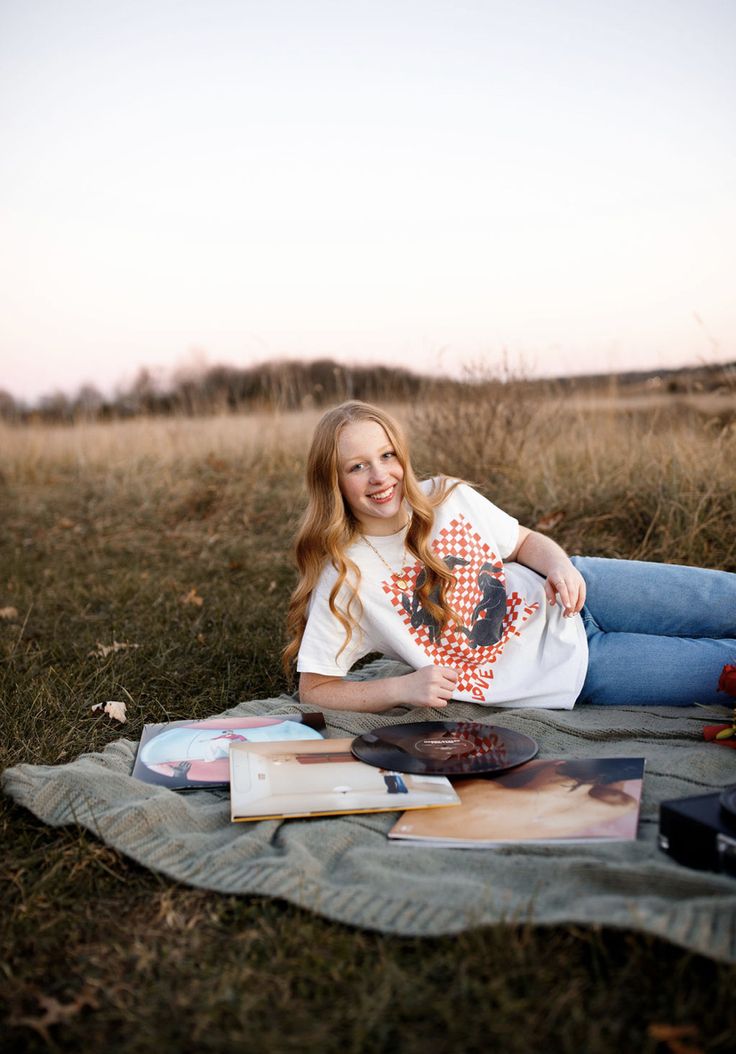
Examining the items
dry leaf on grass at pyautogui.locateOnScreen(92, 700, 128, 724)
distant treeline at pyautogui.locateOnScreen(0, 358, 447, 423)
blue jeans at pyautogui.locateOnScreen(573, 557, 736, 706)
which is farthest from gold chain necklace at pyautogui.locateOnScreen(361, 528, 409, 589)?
distant treeline at pyautogui.locateOnScreen(0, 358, 447, 423)

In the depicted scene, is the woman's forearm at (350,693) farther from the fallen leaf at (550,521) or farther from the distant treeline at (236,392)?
the distant treeline at (236,392)

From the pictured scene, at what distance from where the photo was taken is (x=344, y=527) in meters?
2.71

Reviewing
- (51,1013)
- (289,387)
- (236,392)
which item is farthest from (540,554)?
(236,392)

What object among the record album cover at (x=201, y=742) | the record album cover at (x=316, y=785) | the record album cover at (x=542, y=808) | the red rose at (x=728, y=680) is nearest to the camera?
the record album cover at (x=542, y=808)

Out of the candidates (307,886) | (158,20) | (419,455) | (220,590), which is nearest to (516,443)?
(419,455)

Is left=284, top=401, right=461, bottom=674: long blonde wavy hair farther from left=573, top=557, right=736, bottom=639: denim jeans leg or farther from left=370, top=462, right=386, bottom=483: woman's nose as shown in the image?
left=573, top=557, right=736, bottom=639: denim jeans leg

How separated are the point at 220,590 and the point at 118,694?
5.86 ft

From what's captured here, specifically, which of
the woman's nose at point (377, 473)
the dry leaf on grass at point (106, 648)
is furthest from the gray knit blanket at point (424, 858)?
the dry leaf on grass at point (106, 648)

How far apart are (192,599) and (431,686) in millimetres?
2661

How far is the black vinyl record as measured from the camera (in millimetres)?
2234

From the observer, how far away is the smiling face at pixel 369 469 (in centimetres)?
263

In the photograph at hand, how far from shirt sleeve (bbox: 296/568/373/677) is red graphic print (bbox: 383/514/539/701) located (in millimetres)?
196

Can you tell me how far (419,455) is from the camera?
6.01 m

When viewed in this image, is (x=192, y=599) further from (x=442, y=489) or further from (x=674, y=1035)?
(x=674, y=1035)
